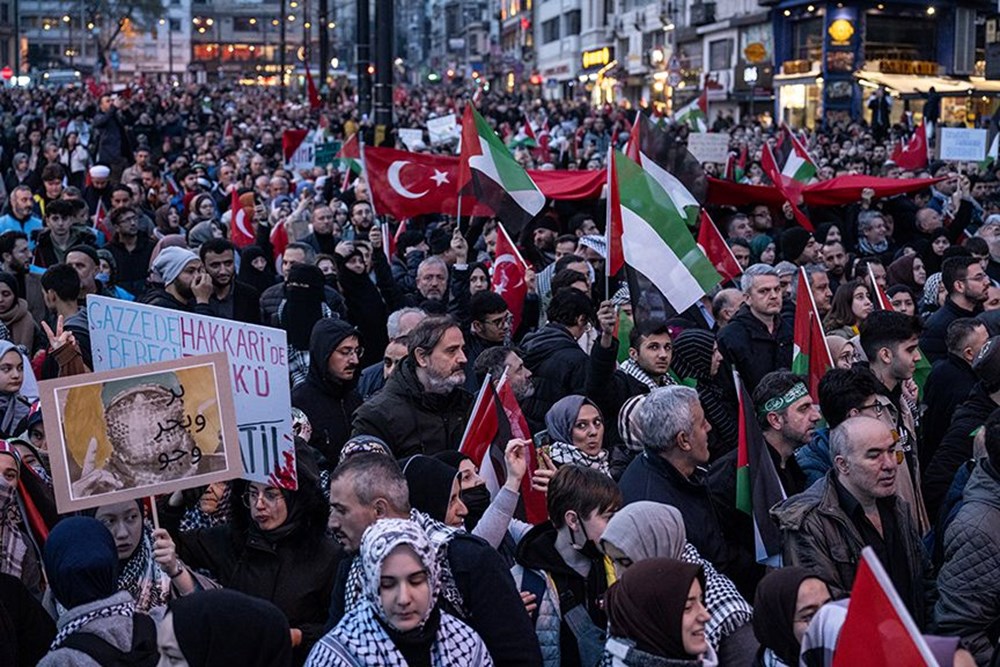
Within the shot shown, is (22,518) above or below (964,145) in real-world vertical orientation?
below

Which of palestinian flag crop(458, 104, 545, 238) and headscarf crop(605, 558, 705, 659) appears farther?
palestinian flag crop(458, 104, 545, 238)

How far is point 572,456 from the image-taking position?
5.46 meters

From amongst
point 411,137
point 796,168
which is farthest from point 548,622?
point 411,137

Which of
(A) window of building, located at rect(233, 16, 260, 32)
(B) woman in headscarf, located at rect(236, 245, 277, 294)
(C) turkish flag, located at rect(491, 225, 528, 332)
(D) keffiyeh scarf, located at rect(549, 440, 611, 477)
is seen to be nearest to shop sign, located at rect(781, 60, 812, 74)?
(B) woman in headscarf, located at rect(236, 245, 277, 294)

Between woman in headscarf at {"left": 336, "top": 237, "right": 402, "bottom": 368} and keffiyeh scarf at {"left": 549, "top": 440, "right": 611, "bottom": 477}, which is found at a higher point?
woman in headscarf at {"left": 336, "top": 237, "right": 402, "bottom": 368}

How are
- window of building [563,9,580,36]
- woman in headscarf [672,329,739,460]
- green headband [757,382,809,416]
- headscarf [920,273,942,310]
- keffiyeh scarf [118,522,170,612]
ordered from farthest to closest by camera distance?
window of building [563,9,580,36] → headscarf [920,273,942,310] → woman in headscarf [672,329,739,460] → green headband [757,382,809,416] → keffiyeh scarf [118,522,170,612]

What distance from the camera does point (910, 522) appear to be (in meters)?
5.01

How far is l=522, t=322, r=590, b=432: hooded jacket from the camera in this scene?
6.96 metres

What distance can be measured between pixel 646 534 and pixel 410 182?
8762mm

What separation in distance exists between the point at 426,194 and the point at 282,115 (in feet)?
95.7

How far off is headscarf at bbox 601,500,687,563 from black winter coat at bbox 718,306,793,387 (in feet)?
11.5

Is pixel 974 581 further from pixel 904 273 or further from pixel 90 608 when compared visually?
pixel 904 273

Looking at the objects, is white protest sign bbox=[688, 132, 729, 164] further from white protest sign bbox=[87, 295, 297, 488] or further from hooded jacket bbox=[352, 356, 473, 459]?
white protest sign bbox=[87, 295, 297, 488]

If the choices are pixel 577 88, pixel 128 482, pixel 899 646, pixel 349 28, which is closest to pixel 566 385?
pixel 128 482
